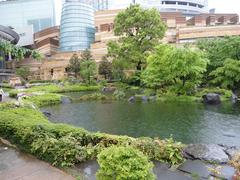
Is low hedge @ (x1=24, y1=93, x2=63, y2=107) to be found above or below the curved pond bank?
above

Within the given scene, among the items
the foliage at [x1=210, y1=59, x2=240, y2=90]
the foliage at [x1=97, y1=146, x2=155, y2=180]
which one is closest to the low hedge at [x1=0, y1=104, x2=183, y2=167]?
the foliage at [x1=97, y1=146, x2=155, y2=180]

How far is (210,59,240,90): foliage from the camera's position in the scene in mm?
24281

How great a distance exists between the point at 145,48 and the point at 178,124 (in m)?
23.7

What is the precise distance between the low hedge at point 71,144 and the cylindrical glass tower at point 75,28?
60.4 meters

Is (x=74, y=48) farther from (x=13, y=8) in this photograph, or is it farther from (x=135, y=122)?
(x=135, y=122)

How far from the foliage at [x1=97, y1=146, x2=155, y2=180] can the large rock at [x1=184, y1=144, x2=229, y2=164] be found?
2650 millimetres

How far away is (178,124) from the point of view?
1262 cm

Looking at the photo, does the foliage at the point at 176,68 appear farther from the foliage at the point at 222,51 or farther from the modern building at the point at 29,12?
the modern building at the point at 29,12

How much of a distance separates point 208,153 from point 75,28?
63.4 m

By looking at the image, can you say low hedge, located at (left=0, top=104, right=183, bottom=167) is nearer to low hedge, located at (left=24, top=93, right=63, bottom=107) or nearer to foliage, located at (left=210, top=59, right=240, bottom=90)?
low hedge, located at (left=24, top=93, right=63, bottom=107)

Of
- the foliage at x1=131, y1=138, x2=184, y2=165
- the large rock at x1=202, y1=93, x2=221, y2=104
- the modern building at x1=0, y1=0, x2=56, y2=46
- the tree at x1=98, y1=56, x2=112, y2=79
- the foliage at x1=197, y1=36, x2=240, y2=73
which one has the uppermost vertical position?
Answer: the modern building at x1=0, y1=0, x2=56, y2=46

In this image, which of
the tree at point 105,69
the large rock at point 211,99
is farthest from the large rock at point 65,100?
the tree at point 105,69

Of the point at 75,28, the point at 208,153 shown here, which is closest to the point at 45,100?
the point at 208,153

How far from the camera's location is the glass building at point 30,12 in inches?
3511
